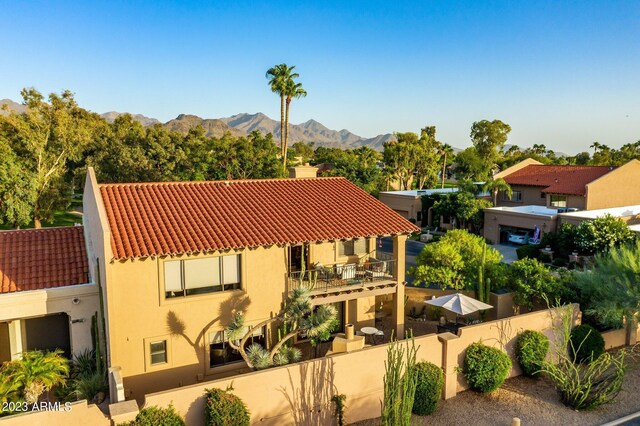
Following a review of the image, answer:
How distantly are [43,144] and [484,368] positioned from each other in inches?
1650

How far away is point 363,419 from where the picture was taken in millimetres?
16922

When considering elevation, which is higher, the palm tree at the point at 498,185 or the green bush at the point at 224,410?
the palm tree at the point at 498,185

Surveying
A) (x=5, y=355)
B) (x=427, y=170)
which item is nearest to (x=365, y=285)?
(x=5, y=355)

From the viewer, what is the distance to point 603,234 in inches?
1335

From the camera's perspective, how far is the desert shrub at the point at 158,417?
1289 cm

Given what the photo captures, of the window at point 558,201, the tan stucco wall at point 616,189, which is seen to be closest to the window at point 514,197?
the window at point 558,201

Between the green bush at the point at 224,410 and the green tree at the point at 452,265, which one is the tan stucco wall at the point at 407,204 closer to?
the green tree at the point at 452,265

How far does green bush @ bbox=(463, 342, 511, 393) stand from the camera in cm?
1830

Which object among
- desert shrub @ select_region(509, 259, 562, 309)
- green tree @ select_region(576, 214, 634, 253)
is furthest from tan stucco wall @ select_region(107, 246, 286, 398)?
green tree @ select_region(576, 214, 634, 253)

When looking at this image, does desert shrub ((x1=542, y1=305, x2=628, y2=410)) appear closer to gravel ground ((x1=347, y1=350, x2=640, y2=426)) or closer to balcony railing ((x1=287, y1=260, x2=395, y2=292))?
gravel ground ((x1=347, y1=350, x2=640, y2=426))

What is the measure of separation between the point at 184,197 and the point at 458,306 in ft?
43.0

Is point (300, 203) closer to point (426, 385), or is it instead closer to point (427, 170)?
point (426, 385)

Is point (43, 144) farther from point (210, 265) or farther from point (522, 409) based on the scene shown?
point (522, 409)

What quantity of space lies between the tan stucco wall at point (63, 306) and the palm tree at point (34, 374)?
1.86m
